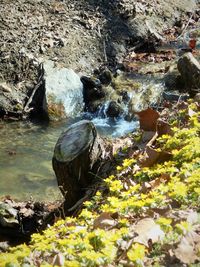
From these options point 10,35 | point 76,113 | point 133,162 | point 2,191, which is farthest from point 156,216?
point 10,35

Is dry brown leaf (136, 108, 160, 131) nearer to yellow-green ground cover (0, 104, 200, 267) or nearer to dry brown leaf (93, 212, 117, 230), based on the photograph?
yellow-green ground cover (0, 104, 200, 267)

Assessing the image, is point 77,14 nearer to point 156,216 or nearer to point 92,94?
point 92,94

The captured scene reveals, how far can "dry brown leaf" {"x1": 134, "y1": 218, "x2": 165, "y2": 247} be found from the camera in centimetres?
279

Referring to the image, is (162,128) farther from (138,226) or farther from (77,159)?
(138,226)

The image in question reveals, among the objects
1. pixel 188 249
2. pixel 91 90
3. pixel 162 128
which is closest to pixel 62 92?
pixel 91 90

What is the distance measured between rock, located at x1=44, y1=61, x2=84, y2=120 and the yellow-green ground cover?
5.80 m

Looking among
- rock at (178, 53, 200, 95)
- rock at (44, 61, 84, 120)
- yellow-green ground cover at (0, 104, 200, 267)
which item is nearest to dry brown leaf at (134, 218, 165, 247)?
yellow-green ground cover at (0, 104, 200, 267)

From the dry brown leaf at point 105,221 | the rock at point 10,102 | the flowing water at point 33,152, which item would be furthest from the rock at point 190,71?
the dry brown leaf at point 105,221

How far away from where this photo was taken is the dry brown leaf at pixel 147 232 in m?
2.79

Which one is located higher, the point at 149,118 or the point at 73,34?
the point at 73,34

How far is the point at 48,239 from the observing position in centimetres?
310

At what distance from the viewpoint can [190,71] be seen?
8.67m

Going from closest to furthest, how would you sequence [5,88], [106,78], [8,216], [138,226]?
1. [138,226]
2. [8,216]
3. [5,88]
4. [106,78]

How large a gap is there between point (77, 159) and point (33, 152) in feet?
12.8
